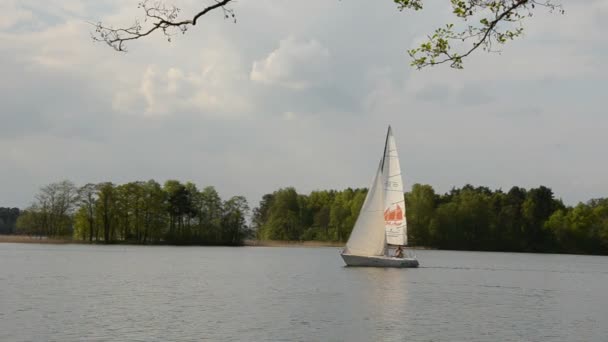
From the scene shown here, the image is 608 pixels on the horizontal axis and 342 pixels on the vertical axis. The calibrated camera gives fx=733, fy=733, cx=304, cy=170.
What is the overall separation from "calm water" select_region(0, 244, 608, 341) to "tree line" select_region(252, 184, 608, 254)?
97702 mm

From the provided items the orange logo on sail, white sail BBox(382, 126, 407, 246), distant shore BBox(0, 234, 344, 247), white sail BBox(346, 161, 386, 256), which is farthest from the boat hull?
distant shore BBox(0, 234, 344, 247)

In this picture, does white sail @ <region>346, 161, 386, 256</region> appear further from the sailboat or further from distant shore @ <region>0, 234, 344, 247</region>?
distant shore @ <region>0, 234, 344, 247</region>

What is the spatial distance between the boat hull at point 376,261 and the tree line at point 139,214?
77.7 meters

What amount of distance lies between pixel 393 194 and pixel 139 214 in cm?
8616

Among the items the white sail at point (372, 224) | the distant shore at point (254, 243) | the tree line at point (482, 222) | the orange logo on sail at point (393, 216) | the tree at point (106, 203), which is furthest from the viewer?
the tree line at point (482, 222)

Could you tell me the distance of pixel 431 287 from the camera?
5916 centimetres

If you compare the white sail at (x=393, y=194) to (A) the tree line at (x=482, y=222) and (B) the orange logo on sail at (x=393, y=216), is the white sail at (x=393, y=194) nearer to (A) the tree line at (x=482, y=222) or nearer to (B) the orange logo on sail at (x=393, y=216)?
(B) the orange logo on sail at (x=393, y=216)

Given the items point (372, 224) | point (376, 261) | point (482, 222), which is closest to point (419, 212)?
point (482, 222)

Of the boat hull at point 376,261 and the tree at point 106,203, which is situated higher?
the tree at point 106,203

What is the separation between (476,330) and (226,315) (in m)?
12.5

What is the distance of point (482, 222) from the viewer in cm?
17325

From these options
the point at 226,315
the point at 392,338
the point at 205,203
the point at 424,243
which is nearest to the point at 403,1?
the point at 392,338

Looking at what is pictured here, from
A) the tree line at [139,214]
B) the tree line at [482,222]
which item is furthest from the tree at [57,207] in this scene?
the tree line at [482,222]

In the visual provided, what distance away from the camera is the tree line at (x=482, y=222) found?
16762cm
